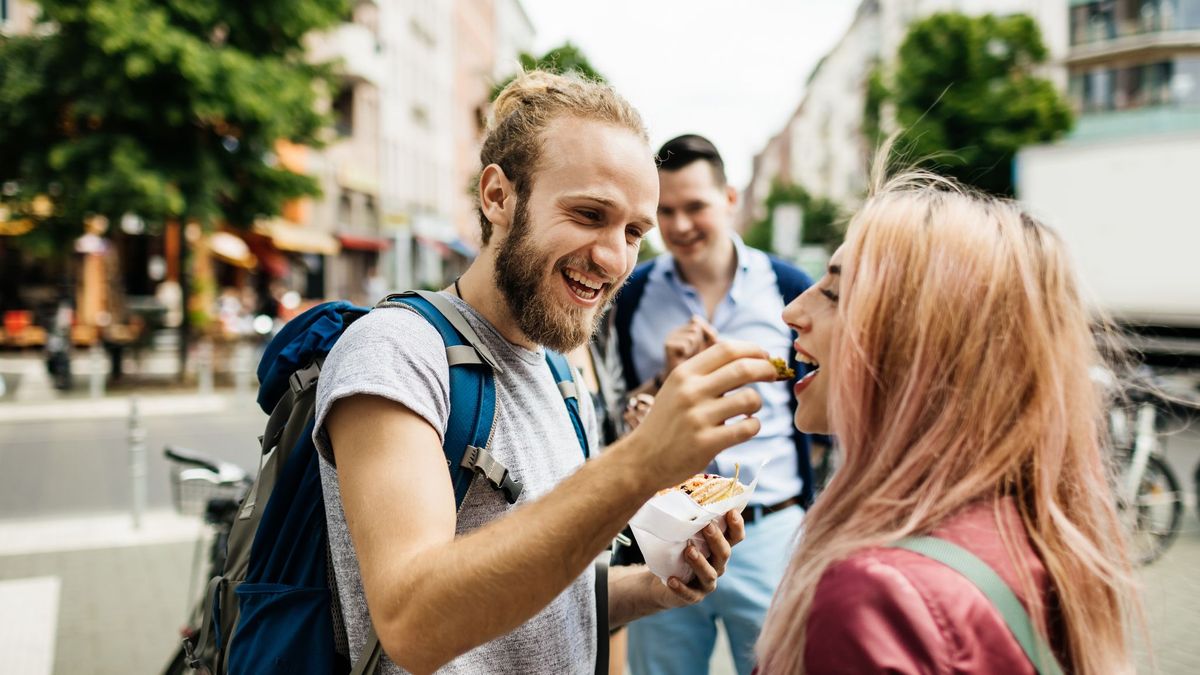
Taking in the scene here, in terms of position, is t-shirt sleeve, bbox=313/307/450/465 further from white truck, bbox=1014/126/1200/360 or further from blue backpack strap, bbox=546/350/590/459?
white truck, bbox=1014/126/1200/360

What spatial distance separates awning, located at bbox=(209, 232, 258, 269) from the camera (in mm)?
26163

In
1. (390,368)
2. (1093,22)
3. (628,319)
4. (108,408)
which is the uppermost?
(1093,22)

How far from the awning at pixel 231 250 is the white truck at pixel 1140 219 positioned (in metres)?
22.8

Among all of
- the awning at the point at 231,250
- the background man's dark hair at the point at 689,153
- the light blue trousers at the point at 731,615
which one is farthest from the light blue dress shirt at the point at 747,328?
the awning at the point at 231,250

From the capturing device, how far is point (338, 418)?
1.31 metres

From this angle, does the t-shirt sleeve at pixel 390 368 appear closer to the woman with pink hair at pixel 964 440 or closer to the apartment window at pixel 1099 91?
the woman with pink hair at pixel 964 440

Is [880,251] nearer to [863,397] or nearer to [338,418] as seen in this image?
[863,397]

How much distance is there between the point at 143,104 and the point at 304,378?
15.1 metres

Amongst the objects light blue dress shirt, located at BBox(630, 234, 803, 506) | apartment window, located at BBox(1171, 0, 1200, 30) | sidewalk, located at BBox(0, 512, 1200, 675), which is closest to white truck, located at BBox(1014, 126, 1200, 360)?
sidewalk, located at BBox(0, 512, 1200, 675)

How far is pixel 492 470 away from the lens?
1.45 m

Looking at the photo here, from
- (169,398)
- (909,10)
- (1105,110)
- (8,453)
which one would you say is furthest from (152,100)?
(909,10)

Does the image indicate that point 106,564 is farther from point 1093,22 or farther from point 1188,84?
point 1093,22

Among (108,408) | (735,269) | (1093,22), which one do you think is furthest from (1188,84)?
(735,269)

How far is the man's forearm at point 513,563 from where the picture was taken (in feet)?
3.60
